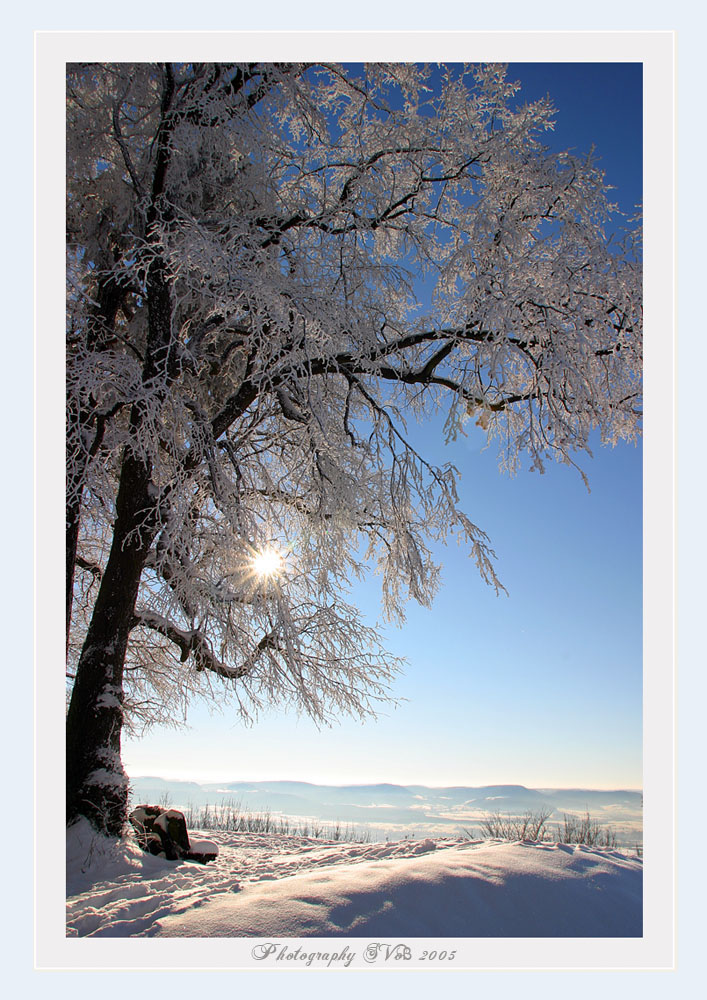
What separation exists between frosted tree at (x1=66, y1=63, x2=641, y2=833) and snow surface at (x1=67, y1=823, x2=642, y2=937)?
178 centimetres

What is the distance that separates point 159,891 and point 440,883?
215 centimetres

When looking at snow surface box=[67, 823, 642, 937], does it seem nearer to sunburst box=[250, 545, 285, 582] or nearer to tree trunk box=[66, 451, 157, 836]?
tree trunk box=[66, 451, 157, 836]

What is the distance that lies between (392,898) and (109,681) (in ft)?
13.0

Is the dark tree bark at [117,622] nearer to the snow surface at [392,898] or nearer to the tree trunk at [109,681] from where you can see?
the tree trunk at [109,681]

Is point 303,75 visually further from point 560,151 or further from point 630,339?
point 630,339

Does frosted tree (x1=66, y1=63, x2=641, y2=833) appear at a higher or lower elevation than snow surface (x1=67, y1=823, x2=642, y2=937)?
higher

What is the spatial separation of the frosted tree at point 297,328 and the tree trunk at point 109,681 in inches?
0.9

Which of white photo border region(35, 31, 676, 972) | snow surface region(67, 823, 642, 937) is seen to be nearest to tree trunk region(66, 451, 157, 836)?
snow surface region(67, 823, 642, 937)

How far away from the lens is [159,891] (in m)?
5.01

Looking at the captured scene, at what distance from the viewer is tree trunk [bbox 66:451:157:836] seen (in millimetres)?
6480
